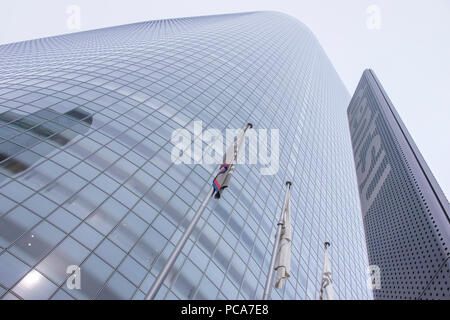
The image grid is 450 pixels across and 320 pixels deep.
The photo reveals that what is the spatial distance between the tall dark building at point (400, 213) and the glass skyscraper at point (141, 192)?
1153 cm

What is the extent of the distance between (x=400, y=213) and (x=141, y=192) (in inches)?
3138

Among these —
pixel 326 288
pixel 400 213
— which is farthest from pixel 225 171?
pixel 400 213

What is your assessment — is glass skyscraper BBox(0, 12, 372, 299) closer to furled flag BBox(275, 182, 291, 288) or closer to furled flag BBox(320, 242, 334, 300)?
furled flag BBox(275, 182, 291, 288)

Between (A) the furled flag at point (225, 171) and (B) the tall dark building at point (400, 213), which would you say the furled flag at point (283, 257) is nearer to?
(A) the furled flag at point (225, 171)

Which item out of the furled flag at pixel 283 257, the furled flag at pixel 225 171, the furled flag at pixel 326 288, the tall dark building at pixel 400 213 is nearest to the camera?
the furled flag at pixel 283 257

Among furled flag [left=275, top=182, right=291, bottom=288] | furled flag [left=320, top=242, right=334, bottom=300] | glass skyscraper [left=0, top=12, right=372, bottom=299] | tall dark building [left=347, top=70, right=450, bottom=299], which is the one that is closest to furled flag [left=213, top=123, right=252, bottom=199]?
furled flag [left=275, top=182, right=291, bottom=288]

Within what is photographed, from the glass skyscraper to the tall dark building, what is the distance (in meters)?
11.5

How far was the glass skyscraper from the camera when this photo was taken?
22000mm

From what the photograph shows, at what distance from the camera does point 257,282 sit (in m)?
32.4

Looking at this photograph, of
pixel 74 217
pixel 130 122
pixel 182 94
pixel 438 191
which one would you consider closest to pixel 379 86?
pixel 438 191

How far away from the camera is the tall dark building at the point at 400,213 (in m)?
66.2

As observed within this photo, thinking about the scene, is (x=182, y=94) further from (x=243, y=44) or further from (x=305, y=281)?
(x=243, y=44)

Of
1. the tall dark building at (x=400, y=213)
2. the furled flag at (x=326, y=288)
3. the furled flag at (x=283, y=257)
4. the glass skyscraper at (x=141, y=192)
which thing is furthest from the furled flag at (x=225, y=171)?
the tall dark building at (x=400, y=213)
